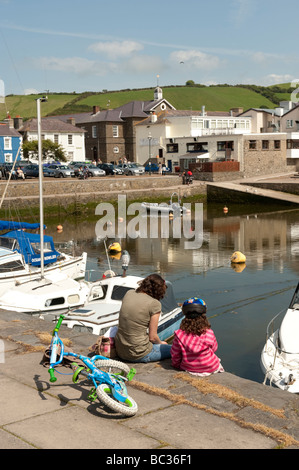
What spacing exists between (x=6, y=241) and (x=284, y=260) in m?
14.8

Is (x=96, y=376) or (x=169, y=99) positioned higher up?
(x=169, y=99)

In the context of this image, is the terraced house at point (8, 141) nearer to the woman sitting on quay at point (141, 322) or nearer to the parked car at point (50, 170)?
the parked car at point (50, 170)

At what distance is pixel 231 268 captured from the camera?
26859mm

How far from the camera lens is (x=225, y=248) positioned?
1289 inches

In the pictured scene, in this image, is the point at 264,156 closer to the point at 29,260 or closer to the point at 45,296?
the point at 29,260

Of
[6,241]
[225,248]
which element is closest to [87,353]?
[6,241]

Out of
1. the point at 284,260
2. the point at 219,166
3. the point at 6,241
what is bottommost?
the point at 284,260

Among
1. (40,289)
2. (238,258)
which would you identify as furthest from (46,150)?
(40,289)

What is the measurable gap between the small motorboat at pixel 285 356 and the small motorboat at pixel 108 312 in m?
2.99

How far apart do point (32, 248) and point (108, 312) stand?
766cm

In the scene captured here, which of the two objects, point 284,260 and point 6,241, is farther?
point 284,260

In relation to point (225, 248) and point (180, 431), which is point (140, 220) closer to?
point (225, 248)

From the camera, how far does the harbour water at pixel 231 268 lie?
16359mm

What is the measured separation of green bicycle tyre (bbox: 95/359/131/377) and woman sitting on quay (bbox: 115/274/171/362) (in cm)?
78
